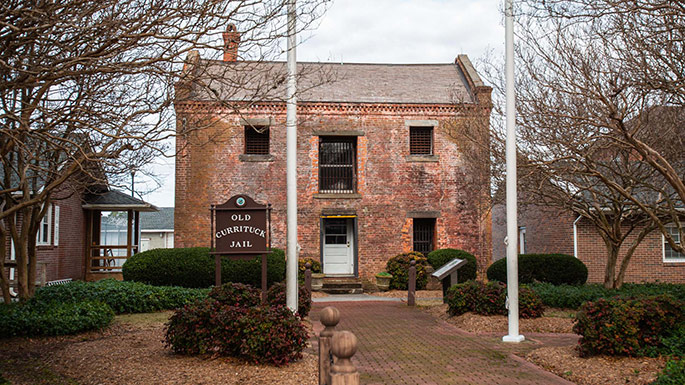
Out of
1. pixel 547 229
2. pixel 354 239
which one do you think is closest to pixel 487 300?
pixel 354 239

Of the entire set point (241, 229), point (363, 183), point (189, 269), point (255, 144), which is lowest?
point (189, 269)

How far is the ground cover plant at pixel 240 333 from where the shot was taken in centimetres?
786

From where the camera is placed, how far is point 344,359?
3.82 metres

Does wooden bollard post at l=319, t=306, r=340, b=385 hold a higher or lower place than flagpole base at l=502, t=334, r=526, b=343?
higher

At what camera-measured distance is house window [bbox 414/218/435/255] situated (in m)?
22.6

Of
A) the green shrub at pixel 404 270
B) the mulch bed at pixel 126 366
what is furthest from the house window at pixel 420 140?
the mulch bed at pixel 126 366

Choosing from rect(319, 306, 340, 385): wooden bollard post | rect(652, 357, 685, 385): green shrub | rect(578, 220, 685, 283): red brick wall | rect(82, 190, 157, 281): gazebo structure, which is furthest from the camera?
rect(82, 190, 157, 281): gazebo structure

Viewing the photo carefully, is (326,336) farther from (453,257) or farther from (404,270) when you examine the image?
(453,257)

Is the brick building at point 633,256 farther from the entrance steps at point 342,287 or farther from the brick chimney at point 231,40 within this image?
the brick chimney at point 231,40

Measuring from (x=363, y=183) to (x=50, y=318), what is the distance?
13078 millimetres

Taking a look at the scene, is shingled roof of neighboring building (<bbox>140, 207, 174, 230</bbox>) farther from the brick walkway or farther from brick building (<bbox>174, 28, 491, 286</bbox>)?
the brick walkway

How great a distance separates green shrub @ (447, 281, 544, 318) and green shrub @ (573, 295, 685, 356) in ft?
11.1

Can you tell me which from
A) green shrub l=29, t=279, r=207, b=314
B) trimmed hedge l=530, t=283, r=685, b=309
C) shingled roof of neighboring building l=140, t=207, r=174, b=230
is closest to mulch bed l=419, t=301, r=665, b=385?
trimmed hedge l=530, t=283, r=685, b=309

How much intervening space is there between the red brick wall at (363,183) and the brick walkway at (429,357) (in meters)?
8.69
